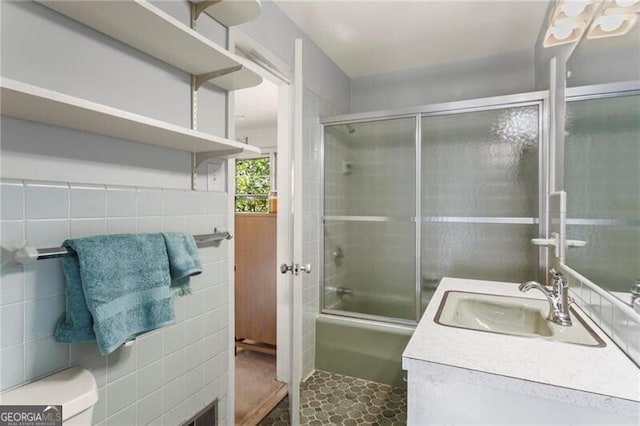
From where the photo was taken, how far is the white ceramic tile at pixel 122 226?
998 mm

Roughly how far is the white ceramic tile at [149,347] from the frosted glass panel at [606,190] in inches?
59.0

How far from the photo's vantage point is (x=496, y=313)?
57.6 inches

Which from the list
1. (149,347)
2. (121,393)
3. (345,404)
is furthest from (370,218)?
(121,393)

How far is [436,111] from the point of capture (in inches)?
83.8

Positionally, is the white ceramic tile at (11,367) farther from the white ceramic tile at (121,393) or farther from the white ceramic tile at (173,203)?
the white ceramic tile at (173,203)

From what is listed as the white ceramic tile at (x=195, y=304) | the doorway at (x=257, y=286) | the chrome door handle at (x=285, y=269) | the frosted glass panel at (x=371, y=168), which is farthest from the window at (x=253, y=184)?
the white ceramic tile at (x=195, y=304)

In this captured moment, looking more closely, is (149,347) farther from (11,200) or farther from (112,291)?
(11,200)

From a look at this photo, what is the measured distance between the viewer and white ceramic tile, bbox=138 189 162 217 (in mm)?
1092

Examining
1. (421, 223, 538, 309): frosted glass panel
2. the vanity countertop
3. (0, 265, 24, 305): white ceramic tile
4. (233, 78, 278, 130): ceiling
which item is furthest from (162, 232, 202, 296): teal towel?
(233, 78, 278, 130): ceiling

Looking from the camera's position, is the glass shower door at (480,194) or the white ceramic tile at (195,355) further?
the glass shower door at (480,194)

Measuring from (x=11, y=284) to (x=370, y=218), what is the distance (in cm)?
195

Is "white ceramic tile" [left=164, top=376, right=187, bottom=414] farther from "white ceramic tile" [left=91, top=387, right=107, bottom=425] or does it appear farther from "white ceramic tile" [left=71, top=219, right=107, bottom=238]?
"white ceramic tile" [left=71, top=219, right=107, bottom=238]

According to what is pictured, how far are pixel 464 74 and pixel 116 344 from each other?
2.82m

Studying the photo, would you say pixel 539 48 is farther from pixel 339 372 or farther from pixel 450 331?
pixel 339 372
